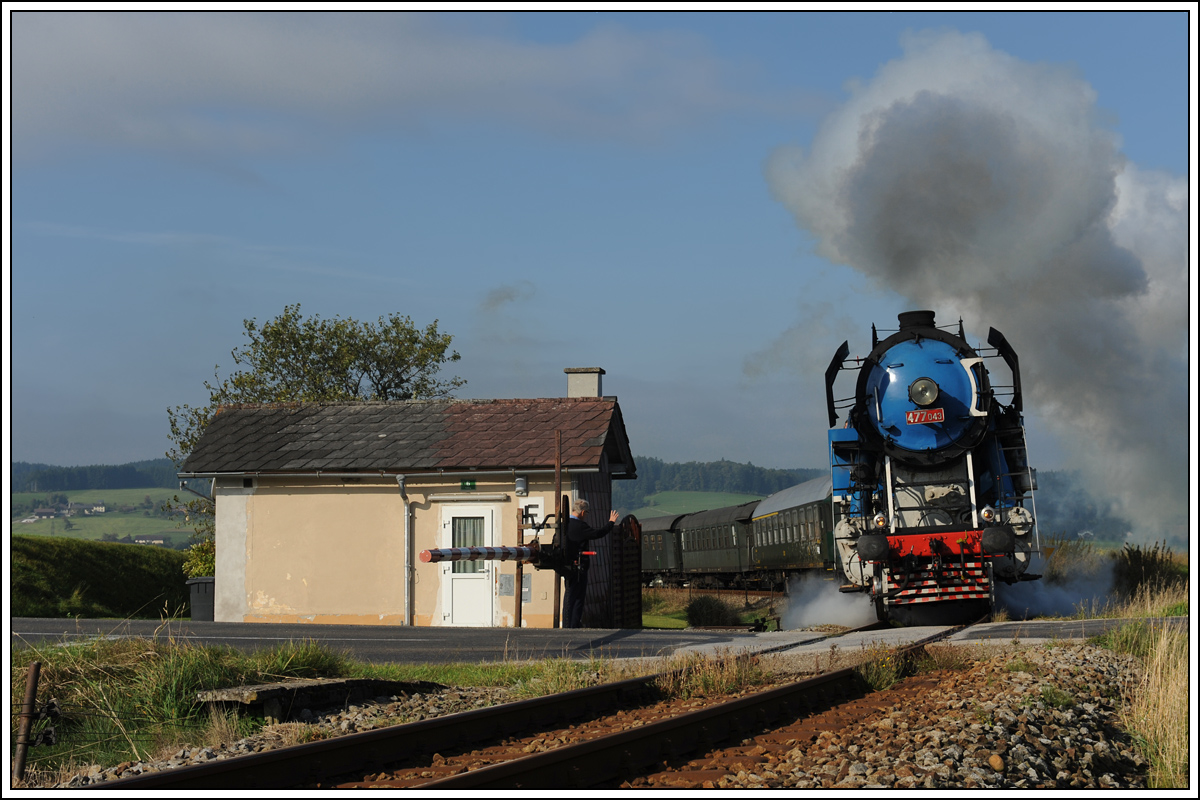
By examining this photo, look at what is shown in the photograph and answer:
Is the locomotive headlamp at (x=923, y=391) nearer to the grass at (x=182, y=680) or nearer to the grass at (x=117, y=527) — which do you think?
the grass at (x=182, y=680)

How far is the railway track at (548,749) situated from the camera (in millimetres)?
5836

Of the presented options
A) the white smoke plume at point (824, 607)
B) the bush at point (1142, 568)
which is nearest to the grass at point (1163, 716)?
the white smoke plume at point (824, 607)

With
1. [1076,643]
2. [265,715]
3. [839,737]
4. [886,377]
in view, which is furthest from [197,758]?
[886,377]

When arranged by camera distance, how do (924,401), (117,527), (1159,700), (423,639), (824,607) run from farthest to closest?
(117,527)
(824,607)
(924,401)
(423,639)
(1159,700)

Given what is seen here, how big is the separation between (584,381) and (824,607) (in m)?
6.31

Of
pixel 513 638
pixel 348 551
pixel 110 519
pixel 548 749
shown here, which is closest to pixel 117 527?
pixel 110 519

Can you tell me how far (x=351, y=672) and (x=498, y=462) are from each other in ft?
27.3

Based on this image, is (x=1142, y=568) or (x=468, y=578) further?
(x=1142, y=568)

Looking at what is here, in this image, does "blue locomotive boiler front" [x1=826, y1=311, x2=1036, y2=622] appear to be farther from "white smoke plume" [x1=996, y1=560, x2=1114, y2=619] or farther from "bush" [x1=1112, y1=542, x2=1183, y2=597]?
"bush" [x1=1112, y1=542, x2=1183, y2=597]

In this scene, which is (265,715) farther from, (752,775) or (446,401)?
(446,401)

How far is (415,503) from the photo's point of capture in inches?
747

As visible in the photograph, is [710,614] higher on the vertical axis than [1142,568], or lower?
lower

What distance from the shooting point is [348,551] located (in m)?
19.0

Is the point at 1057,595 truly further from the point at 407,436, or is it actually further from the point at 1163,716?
the point at 1163,716
